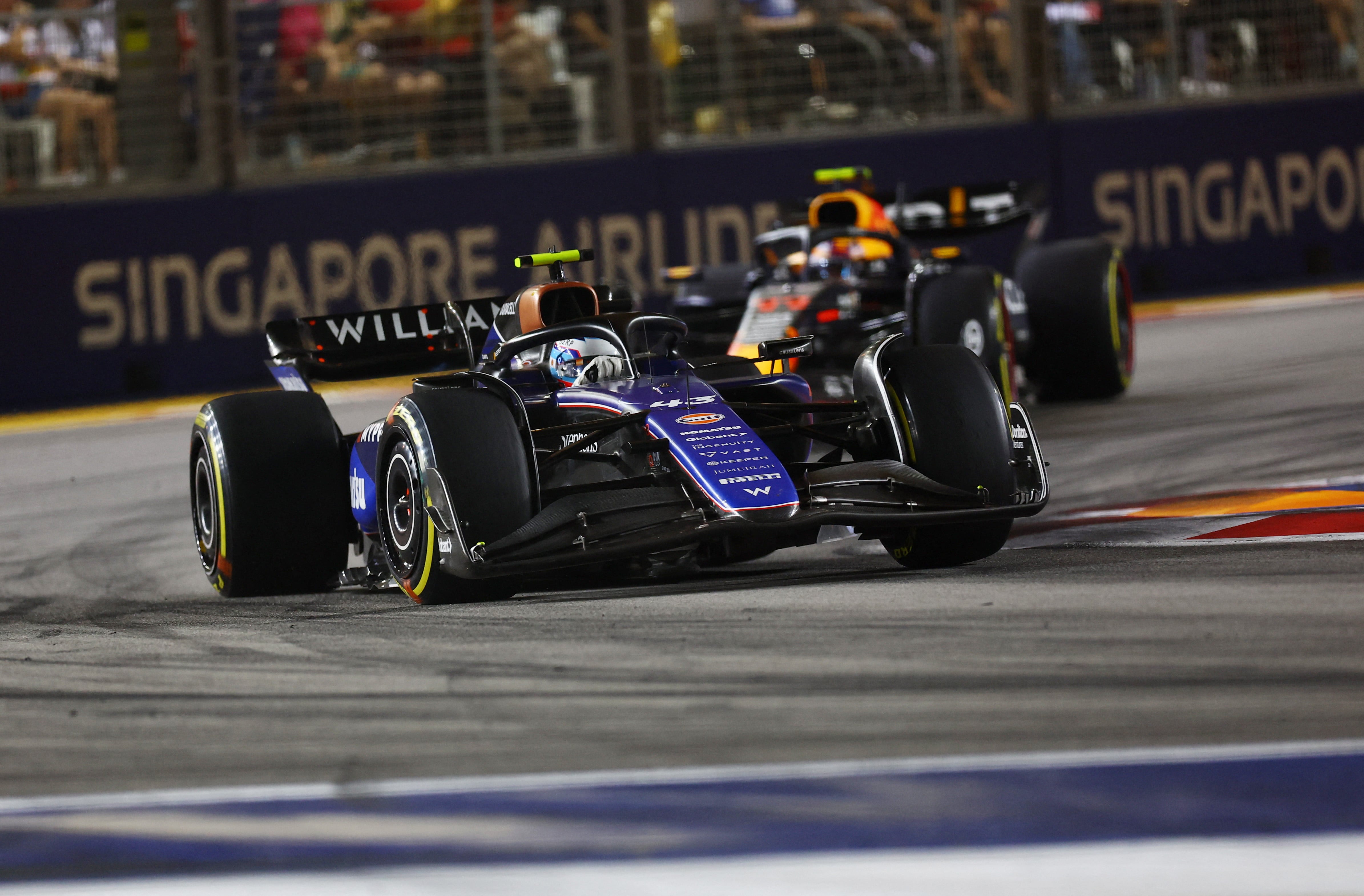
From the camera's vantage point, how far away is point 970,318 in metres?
9.73

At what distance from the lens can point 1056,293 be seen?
35.3 feet

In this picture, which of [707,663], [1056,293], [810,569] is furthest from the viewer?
[1056,293]

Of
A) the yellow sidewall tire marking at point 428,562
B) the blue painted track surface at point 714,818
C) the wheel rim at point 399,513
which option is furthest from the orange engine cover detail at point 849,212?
the blue painted track surface at point 714,818

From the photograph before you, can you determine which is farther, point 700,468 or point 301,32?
point 301,32

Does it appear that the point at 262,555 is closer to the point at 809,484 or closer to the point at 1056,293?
the point at 809,484

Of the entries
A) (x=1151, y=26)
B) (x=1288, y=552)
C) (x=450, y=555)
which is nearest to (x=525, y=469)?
(x=450, y=555)

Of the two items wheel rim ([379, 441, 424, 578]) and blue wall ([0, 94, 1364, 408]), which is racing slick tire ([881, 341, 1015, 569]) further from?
blue wall ([0, 94, 1364, 408])

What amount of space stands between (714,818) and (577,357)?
3.53 m

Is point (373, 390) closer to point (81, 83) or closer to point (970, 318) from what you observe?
point (81, 83)

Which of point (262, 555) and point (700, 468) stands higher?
point (700, 468)

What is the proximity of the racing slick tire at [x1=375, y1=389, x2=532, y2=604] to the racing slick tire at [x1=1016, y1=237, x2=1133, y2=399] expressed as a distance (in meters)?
5.56

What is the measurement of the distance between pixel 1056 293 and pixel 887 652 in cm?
653

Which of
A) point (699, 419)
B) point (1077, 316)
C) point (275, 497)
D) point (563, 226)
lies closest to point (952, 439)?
point (699, 419)

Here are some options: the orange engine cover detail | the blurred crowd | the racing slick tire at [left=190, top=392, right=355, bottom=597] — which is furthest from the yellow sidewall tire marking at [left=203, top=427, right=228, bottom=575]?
the blurred crowd
